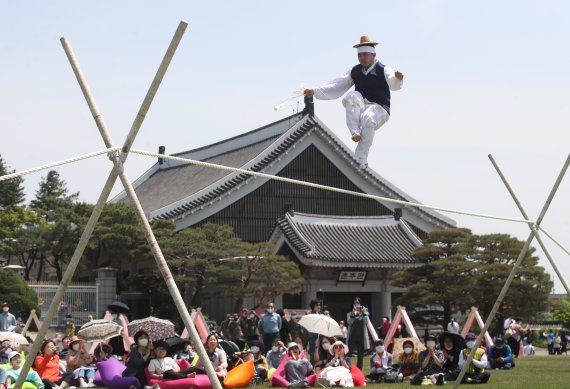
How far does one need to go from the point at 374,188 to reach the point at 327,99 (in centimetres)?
2179

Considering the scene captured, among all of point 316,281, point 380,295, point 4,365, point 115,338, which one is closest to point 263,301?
point 316,281

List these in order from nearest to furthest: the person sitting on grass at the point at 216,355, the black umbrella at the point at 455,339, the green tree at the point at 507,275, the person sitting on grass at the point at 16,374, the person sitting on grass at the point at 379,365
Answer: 1. the person sitting on grass at the point at 16,374
2. the person sitting on grass at the point at 216,355
3. the black umbrella at the point at 455,339
4. the person sitting on grass at the point at 379,365
5. the green tree at the point at 507,275

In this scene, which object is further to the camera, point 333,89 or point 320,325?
point 320,325

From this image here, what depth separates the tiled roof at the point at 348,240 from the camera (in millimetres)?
27109

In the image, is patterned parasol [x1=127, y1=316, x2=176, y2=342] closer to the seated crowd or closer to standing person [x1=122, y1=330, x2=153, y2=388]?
the seated crowd

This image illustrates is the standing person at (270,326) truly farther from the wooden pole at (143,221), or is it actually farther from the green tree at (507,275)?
the green tree at (507,275)

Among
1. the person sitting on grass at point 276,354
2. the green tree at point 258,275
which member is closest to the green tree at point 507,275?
the green tree at point 258,275

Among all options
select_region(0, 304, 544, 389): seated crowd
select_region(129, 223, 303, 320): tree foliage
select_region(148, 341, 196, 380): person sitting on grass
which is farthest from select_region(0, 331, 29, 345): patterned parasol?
select_region(129, 223, 303, 320): tree foliage

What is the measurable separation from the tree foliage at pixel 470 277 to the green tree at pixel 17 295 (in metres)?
9.27

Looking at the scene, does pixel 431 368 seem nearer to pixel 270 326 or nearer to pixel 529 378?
pixel 529 378

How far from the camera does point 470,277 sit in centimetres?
2522

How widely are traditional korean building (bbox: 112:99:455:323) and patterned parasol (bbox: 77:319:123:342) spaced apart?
1293cm

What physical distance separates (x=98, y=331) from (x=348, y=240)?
50.9ft

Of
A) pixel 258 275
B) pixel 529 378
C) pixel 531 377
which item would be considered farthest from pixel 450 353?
pixel 258 275
